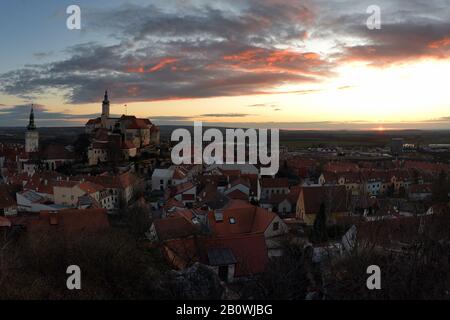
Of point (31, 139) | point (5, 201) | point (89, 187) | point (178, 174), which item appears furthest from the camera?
point (31, 139)

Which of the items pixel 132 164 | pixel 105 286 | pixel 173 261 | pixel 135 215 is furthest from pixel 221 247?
pixel 132 164

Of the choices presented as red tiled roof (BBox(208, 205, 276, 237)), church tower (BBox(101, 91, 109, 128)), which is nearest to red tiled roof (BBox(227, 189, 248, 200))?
red tiled roof (BBox(208, 205, 276, 237))

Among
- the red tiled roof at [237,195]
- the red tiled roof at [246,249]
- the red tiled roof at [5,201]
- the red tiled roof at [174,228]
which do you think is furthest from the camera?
the red tiled roof at [237,195]

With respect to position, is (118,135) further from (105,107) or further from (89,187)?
(89,187)

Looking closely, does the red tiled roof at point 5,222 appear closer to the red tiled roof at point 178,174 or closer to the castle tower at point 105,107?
the red tiled roof at point 178,174

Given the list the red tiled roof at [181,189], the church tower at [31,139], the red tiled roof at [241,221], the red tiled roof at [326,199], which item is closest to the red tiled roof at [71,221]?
the red tiled roof at [241,221]

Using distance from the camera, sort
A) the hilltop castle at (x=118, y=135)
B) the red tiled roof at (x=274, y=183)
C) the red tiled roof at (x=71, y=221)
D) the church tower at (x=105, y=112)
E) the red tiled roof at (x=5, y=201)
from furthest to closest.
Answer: the church tower at (x=105, y=112)
the hilltop castle at (x=118, y=135)
the red tiled roof at (x=274, y=183)
the red tiled roof at (x=5, y=201)
the red tiled roof at (x=71, y=221)

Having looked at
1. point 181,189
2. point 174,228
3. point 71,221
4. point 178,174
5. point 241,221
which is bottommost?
point 181,189

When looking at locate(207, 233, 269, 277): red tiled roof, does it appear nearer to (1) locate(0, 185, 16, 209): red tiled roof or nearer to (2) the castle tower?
(1) locate(0, 185, 16, 209): red tiled roof

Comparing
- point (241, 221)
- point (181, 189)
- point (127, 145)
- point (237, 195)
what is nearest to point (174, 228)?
point (241, 221)
